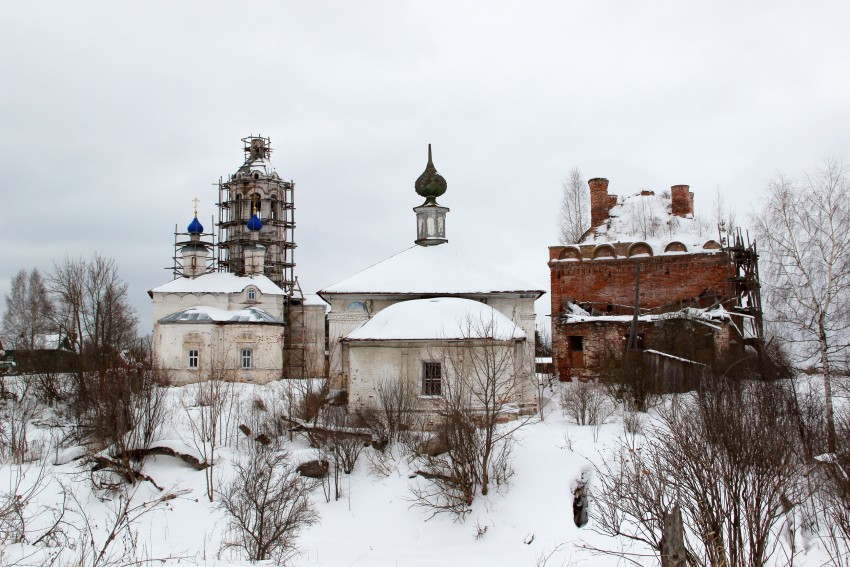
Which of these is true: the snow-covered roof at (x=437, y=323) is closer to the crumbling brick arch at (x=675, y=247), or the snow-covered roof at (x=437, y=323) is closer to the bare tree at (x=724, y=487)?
the bare tree at (x=724, y=487)

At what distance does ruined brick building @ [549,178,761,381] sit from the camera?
71.5ft

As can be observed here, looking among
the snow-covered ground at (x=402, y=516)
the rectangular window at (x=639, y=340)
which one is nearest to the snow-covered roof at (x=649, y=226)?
the rectangular window at (x=639, y=340)

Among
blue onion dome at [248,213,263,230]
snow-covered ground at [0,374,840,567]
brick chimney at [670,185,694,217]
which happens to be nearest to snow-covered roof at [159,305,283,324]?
blue onion dome at [248,213,263,230]

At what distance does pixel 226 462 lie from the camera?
16328mm

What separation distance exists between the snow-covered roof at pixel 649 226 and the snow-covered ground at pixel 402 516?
1033 cm

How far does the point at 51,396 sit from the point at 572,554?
61.1 ft

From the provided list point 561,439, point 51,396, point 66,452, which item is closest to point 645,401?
point 561,439

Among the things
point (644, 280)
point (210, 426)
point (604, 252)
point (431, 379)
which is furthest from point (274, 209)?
point (431, 379)

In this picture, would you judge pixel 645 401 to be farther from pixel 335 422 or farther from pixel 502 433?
pixel 335 422

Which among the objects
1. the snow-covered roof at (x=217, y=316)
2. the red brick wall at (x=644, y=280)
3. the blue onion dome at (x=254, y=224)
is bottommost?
the snow-covered roof at (x=217, y=316)

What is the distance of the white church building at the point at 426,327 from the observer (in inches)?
669

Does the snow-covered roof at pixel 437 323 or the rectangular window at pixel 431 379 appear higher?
the snow-covered roof at pixel 437 323

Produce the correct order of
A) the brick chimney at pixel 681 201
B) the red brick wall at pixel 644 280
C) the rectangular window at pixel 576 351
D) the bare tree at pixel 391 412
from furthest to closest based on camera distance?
the brick chimney at pixel 681 201, the rectangular window at pixel 576 351, the red brick wall at pixel 644 280, the bare tree at pixel 391 412

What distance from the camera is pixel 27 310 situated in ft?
144
